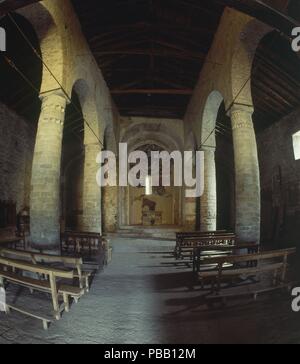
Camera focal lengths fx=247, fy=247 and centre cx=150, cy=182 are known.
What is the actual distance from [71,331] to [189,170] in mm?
11899

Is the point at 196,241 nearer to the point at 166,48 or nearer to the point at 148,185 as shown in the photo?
the point at 166,48

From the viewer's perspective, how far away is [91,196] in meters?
9.72

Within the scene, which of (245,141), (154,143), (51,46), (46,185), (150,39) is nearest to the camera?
(46,185)

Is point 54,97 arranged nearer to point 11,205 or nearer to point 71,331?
point 71,331

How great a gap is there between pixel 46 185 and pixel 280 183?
1003 centimetres

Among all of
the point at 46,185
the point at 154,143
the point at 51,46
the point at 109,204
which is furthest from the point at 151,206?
the point at 51,46

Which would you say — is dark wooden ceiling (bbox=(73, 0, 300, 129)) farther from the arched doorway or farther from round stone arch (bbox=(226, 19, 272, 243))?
the arched doorway

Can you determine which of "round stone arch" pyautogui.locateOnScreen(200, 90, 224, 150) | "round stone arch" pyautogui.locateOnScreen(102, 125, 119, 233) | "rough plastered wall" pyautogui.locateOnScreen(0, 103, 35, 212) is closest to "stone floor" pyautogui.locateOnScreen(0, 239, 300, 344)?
"round stone arch" pyautogui.locateOnScreen(200, 90, 224, 150)

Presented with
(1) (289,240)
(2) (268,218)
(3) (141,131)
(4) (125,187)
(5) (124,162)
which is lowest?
(1) (289,240)

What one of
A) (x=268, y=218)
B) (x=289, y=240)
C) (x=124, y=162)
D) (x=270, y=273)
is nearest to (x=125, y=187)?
(x=124, y=162)

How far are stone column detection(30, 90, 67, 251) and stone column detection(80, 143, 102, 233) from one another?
3.63 metres

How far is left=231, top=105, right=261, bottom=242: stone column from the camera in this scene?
6672 millimetres

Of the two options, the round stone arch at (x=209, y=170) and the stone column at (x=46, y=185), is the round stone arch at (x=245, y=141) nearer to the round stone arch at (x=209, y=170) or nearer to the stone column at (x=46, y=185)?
the round stone arch at (x=209, y=170)

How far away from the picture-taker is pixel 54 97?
619 cm
